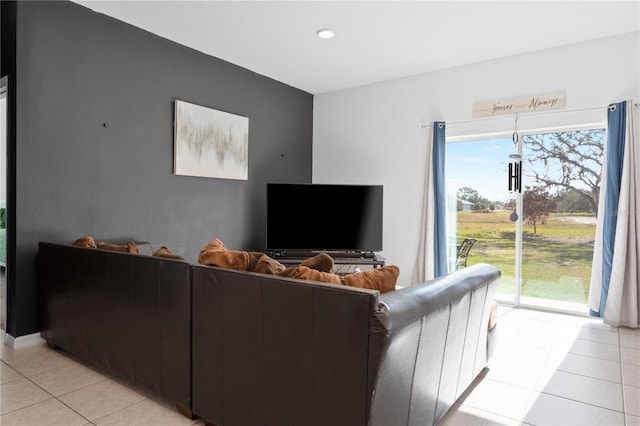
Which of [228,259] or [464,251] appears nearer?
[228,259]

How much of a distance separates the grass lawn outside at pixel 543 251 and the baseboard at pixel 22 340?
4.38 metres

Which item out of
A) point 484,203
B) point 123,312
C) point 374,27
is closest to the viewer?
point 123,312

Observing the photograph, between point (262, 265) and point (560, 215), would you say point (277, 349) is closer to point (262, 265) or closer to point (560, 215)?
point (262, 265)

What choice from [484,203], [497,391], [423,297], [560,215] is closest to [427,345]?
[423,297]

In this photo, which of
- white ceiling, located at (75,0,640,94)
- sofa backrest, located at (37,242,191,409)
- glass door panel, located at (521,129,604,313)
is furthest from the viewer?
glass door panel, located at (521,129,604,313)

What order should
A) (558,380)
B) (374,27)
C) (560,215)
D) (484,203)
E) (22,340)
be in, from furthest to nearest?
(484,203) → (560,215) → (374,27) → (22,340) → (558,380)

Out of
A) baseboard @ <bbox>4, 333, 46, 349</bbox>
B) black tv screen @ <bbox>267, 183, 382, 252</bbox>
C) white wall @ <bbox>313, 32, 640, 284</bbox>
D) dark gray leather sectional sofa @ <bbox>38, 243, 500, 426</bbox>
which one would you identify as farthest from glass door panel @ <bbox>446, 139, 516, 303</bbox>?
baseboard @ <bbox>4, 333, 46, 349</bbox>

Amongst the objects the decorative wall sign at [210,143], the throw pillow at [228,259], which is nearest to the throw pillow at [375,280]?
the throw pillow at [228,259]

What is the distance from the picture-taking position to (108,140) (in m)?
3.58

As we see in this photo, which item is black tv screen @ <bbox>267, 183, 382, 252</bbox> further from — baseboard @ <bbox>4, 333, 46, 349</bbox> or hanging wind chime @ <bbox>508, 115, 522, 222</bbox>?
baseboard @ <bbox>4, 333, 46, 349</bbox>

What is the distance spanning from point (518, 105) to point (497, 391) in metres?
3.16

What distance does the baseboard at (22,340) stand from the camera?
3053 millimetres

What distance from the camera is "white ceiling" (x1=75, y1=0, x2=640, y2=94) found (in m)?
3.38

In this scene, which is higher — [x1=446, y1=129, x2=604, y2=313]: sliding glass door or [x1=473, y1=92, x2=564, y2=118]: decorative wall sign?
A: [x1=473, y1=92, x2=564, y2=118]: decorative wall sign
